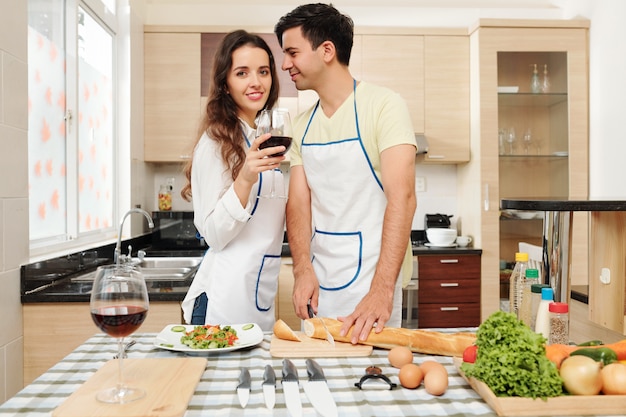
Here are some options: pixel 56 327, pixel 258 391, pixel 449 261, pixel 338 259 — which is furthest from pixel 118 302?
pixel 449 261

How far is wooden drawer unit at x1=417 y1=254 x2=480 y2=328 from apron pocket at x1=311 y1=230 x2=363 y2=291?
2087mm

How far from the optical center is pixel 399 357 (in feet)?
3.92

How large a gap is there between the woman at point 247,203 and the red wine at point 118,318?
796 millimetres

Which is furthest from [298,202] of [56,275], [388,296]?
[56,275]

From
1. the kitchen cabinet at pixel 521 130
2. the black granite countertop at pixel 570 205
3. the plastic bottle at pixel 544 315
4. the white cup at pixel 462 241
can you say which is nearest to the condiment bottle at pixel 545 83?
the kitchen cabinet at pixel 521 130

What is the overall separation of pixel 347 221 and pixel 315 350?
69 centimetres

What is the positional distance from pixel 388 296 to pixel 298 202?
52 centimetres

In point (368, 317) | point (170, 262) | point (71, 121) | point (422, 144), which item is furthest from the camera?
point (422, 144)

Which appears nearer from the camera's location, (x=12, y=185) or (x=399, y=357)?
(x=399, y=357)

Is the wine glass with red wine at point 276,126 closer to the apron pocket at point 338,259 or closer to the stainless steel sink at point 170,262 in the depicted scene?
the apron pocket at point 338,259

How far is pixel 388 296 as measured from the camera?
1616mm

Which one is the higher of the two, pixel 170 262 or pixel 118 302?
pixel 118 302

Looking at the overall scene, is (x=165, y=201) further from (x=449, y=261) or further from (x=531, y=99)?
(x=531, y=99)

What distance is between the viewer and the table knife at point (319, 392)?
38.3 inches
